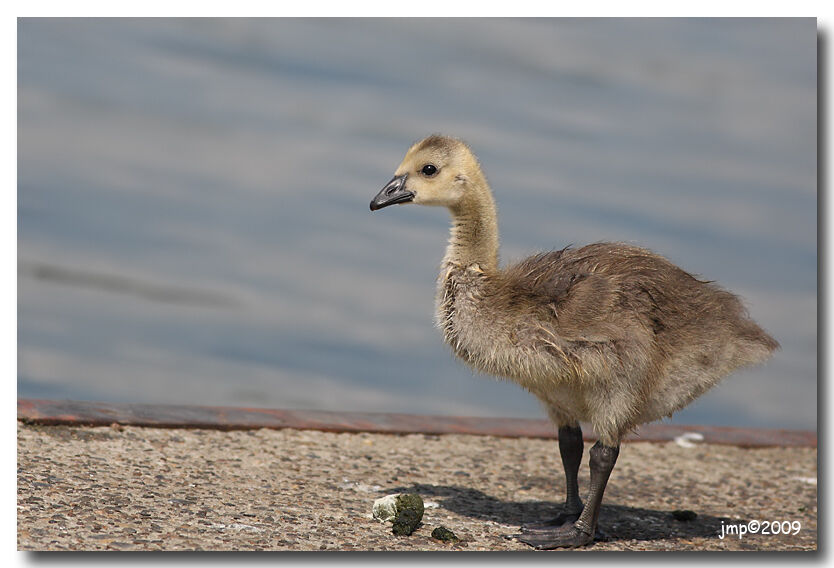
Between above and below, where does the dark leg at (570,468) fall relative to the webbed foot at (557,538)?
above

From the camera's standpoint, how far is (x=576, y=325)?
16.0 feet

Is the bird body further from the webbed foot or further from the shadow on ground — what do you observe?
the shadow on ground

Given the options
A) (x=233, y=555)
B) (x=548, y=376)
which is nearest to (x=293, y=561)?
(x=233, y=555)

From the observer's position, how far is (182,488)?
538 cm

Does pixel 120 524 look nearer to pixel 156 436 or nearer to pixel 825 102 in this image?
pixel 156 436

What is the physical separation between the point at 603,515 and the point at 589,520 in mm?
650

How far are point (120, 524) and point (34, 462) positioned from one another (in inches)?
36.2

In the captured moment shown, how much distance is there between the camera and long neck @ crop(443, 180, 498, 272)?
529 centimetres

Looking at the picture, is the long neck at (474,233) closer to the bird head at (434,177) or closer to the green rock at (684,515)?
the bird head at (434,177)

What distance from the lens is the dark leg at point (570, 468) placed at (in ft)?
17.7

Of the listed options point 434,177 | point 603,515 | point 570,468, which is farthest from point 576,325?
point 603,515

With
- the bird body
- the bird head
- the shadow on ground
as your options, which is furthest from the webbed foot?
the bird head

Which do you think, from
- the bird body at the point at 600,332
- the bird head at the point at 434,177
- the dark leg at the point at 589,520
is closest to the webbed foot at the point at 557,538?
the dark leg at the point at 589,520

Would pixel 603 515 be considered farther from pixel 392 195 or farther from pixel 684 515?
pixel 392 195
